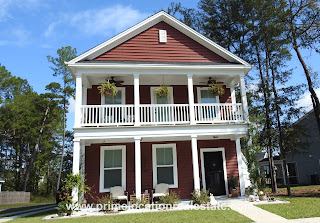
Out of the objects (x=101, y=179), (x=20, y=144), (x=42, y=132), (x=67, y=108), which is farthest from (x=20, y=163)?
(x=101, y=179)

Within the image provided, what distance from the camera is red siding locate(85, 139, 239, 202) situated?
12.0m

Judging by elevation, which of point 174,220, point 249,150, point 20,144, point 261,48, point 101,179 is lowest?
point 174,220

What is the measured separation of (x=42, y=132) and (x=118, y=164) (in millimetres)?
21964

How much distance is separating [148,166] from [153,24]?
284 inches

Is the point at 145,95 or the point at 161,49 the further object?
Result: the point at 145,95

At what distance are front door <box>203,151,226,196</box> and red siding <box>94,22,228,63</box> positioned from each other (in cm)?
491

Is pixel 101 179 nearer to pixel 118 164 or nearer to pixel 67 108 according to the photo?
pixel 118 164

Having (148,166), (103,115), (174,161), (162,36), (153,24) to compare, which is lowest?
(148,166)

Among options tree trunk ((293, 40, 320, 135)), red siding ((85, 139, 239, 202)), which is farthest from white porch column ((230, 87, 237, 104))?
tree trunk ((293, 40, 320, 135))

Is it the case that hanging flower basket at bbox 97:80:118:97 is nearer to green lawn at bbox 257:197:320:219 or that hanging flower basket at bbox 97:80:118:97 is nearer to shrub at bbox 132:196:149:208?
shrub at bbox 132:196:149:208

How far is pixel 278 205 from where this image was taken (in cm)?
931

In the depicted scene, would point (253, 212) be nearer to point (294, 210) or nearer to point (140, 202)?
point (294, 210)

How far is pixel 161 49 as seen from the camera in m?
12.7

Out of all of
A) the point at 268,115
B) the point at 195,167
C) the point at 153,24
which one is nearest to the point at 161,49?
the point at 153,24
